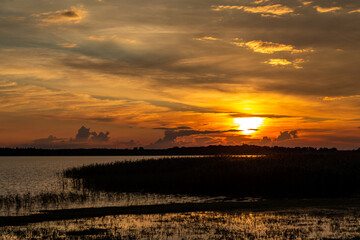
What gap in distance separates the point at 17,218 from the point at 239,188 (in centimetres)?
2665

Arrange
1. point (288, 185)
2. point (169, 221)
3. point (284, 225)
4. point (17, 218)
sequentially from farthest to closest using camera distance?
Answer: point (288, 185)
point (17, 218)
point (169, 221)
point (284, 225)

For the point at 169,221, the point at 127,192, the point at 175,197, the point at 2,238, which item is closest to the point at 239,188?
the point at 175,197

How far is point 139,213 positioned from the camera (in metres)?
27.5

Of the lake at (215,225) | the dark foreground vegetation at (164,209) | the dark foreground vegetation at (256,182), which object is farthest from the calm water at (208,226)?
the dark foreground vegetation at (256,182)

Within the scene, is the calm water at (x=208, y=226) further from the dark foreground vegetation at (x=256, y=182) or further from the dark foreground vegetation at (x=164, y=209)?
the dark foreground vegetation at (x=256, y=182)

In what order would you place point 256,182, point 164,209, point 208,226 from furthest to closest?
1. point 256,182
2. point 164,209
3. point 208,226

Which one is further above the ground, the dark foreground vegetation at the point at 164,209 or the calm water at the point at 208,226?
the calm water at the point at 208,226

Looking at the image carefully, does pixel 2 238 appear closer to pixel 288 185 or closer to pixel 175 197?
pixel 175 197

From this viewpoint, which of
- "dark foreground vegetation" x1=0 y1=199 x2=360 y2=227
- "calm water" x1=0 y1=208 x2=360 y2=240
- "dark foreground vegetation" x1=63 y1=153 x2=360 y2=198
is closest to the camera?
"calm water" x1=0 y1=208 x2=360 y2=240

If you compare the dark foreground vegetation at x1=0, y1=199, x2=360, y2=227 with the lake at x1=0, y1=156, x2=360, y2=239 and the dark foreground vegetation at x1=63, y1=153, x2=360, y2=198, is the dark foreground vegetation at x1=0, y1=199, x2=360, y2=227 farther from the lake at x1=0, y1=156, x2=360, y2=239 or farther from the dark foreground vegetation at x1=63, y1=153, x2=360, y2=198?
the dark foreground vegetation at x1=63, y1=153, x2=360, y2=198

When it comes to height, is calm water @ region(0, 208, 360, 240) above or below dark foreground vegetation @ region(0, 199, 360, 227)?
above

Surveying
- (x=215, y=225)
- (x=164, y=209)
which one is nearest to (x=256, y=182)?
(x=164, y=209)

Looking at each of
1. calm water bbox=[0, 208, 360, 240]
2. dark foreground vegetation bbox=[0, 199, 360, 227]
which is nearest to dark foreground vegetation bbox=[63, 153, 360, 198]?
dark foreground vegetation bbox=[0, 199, 360, 227]

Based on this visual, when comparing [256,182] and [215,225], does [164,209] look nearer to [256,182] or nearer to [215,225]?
[215,225]
